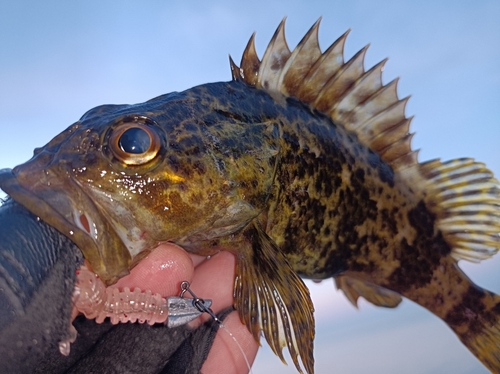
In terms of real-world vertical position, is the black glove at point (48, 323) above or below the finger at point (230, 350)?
above

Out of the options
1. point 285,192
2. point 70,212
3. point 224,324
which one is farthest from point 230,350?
point 70,212

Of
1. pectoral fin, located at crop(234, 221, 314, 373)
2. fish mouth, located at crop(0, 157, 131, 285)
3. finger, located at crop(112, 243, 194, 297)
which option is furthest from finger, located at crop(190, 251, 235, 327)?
fish mouth, located at crop(0, 157, 131, 285)

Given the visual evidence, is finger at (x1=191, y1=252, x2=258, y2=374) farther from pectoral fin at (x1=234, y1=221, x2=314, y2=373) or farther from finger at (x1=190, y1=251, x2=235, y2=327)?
pectoral fin at (x1=234, y1=221, x2=314, y2=373)

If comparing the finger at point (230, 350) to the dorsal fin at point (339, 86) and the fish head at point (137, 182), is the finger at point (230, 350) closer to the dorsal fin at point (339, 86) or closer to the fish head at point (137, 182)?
the fish head at point (137, 182)

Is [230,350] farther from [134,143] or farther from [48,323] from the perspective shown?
[134,143]

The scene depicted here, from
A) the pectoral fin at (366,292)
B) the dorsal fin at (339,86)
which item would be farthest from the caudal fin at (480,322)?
the dorsal fin at (339,86)
